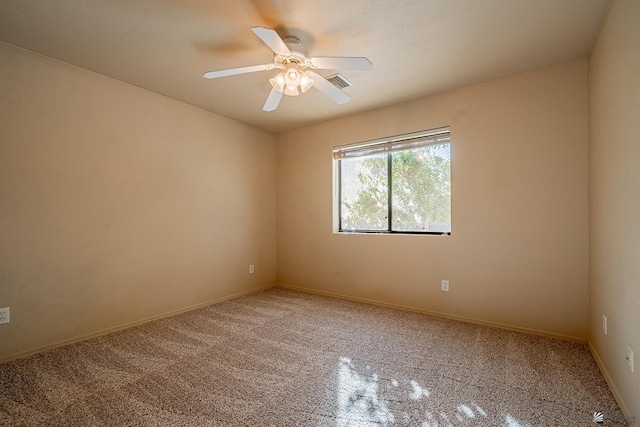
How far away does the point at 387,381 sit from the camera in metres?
1.91

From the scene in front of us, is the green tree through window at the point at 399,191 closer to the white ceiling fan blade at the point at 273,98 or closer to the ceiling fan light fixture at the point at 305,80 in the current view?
the white ceiling fan blade at the point at 273,98

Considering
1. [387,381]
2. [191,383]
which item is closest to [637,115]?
[387,381]

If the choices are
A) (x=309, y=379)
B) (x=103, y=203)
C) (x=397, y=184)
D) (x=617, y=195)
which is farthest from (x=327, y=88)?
(x=103, y=203)

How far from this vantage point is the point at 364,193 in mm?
3836

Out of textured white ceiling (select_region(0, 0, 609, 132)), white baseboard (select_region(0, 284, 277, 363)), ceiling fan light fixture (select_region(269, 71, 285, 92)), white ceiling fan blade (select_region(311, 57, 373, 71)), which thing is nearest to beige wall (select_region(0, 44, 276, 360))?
white baseboard (select_region(0, 284, 277, 363))

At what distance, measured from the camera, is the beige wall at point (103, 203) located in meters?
2.22

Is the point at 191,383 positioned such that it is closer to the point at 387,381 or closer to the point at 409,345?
the point at 387,381

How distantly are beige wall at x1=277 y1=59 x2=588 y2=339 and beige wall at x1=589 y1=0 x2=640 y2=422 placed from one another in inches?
6.8

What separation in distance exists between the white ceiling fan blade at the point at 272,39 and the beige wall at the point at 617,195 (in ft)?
6.07

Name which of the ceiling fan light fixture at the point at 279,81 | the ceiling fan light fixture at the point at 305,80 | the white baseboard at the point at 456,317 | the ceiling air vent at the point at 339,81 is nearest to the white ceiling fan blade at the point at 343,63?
the ceiling fan light fixture at the point at 305,80

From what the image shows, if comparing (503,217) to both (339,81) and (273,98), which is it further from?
(273,98)

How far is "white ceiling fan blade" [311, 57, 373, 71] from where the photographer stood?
5.95ft

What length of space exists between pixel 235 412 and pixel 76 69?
301 cm

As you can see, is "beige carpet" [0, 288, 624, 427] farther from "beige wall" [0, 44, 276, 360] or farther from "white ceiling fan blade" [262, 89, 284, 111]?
"white ceiling fan blade" [262, 89, 284, 111]
